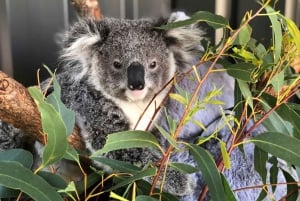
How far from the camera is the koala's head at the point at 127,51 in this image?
4.28 ft

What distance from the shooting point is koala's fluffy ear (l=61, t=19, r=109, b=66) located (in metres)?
1.33

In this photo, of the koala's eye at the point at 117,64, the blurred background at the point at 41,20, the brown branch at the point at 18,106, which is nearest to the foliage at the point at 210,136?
the brown branch at the point at 18,106

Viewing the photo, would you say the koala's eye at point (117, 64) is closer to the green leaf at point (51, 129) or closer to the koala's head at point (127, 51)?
the koala's head at point (127, 51)

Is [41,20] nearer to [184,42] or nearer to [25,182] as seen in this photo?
[184,42]

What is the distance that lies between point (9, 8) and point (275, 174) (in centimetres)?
158

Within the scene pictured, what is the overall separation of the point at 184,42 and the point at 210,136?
2.31 ft

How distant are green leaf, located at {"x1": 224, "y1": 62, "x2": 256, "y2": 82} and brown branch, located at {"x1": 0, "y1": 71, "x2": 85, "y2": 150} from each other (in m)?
0.37

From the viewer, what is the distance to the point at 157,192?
2.60ft

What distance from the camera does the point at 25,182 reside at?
0.64 m

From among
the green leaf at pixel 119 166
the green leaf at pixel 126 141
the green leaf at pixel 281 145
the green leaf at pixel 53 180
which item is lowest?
the green leaf at pixel 53 180

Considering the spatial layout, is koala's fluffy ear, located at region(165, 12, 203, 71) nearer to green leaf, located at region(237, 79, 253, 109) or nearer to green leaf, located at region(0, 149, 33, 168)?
green leaf, located at region(237, 79, 253, 109)

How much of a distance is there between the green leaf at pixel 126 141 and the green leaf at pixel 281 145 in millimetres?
154

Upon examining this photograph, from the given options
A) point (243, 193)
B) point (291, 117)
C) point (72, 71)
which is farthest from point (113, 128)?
point (291, 117)

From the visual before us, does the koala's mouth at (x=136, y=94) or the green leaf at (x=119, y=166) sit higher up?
the green leaf at (x=119, y=166)
